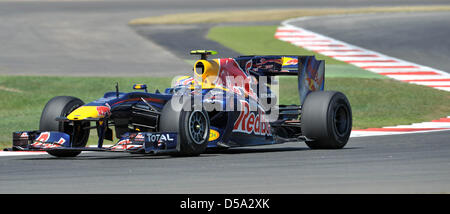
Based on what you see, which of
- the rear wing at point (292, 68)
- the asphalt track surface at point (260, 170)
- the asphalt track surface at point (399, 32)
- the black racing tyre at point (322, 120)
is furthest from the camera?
the asphalt track surface at point (399, 32)

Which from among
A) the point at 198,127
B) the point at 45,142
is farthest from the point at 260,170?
the point at 45,142

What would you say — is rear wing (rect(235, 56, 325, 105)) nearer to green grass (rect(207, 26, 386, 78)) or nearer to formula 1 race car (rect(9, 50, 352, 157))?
formula 1 race car (rect(9, 50, 352, 157))

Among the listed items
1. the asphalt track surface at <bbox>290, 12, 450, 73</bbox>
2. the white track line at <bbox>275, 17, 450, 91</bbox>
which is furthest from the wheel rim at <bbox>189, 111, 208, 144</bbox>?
the asphalt track surface at <bbox>290, 12, 450, 73</bbox>

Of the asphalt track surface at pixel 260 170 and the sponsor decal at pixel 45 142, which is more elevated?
the sponsor decal at pixel 45 142

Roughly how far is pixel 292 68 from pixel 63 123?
4.07 metres

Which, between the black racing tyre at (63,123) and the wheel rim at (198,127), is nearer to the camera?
the wheel rim at (198,127)

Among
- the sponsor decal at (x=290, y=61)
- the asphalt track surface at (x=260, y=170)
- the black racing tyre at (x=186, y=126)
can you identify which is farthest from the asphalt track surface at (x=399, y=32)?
the black racing tyre at (x=186, y=126)

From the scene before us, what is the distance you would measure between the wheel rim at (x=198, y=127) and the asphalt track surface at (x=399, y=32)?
17560 millimetres

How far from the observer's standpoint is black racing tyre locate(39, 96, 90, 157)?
44.8 ft

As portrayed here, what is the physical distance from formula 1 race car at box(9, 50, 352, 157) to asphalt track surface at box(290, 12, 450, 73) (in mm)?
15142

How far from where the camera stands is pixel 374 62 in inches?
1226

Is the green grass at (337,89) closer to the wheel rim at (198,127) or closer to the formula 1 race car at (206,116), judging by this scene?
the formula 1 race car at (206,116)

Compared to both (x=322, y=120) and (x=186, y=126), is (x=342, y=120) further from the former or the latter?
(x=186, y=126)

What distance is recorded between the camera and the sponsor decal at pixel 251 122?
14062 millimetres
